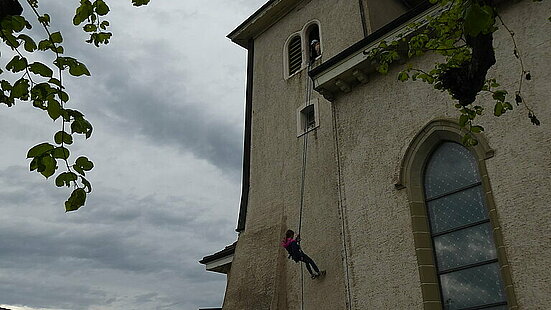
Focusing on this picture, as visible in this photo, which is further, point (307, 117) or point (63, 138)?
point (307, 117)

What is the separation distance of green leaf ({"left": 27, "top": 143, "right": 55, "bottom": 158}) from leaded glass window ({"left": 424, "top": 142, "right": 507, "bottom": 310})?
6258 mm

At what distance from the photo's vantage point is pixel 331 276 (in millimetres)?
10102

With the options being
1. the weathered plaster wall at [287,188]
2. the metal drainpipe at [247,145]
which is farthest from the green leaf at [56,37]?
the metal drainpipe at [247,145]

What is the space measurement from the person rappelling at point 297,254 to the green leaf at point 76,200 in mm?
6665

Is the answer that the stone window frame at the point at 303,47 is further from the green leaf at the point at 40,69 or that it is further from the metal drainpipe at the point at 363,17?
the green leaf at the point at 40,69

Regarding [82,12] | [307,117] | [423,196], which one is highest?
[307,117]

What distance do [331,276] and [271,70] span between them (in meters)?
6.55

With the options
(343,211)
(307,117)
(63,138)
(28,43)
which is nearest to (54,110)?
(63,138)

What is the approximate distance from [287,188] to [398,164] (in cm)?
396

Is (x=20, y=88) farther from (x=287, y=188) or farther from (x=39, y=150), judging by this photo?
(x=287, y=188)

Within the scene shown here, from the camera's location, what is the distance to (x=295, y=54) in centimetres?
1400

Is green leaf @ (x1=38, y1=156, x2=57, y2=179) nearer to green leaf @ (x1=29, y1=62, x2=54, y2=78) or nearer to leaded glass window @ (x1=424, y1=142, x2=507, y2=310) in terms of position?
green leaf @ (x1=29, y1=62, x2=54, y2=78)

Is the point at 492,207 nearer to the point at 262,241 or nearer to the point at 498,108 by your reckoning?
the point at 498,108

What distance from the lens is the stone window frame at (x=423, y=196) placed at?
710 cm
